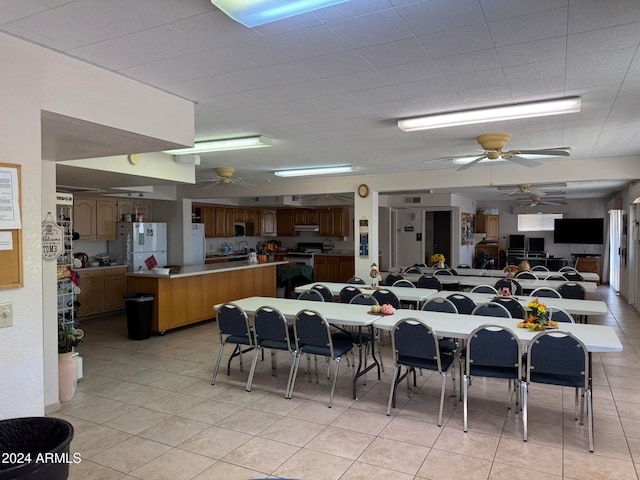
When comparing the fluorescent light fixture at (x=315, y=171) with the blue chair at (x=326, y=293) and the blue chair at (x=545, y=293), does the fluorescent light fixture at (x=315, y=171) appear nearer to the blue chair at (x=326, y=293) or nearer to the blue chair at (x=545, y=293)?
the blue chair at (x=326, y=293)

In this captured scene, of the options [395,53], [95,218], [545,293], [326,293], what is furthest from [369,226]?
[395,53]

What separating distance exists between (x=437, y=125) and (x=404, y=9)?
2.10m

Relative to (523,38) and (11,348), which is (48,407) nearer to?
(11,348)

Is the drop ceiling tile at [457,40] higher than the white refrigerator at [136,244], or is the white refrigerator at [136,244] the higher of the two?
the drop ceiling tile at [457,40]

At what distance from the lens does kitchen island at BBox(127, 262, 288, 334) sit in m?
6.60

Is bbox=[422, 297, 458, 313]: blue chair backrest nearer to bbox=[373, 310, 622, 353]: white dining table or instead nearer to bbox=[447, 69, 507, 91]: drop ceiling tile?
bbox=[373, 310, 622, 353]: white dining table

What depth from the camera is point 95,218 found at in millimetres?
8312

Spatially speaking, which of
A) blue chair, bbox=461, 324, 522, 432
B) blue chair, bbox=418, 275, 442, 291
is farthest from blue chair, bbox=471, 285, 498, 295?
blue chair, bbox=461, 324, 522, 432

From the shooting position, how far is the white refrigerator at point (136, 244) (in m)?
8.44

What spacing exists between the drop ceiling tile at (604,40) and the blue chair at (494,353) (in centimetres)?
192

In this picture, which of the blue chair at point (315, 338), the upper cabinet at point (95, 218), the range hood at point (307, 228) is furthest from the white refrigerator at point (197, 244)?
the blue chair at point (315, 338)

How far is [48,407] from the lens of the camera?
387 cm

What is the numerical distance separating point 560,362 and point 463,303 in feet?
5.99

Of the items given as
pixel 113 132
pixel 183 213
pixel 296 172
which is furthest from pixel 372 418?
pixel 183 213
